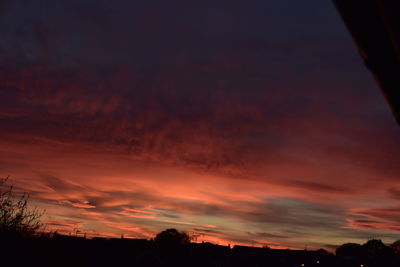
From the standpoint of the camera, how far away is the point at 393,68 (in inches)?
65.2

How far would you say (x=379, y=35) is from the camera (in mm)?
1456

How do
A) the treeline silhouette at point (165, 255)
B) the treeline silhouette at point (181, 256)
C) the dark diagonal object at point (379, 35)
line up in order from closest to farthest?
the dark diagonal object at point (379, 35) < the treeline silhouette at point (165, 255) < the treeline silhouette at point (181, 256)

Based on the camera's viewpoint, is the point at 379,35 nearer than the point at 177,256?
Yes

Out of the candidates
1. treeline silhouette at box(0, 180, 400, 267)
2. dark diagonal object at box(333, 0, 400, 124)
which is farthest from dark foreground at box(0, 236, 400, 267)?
dark diagonal object at box(333, 0, 400, 124)

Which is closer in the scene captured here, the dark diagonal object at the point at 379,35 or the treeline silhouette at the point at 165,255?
the dark diagonal object at the point at 379,35

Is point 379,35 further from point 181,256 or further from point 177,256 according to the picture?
point 181,256

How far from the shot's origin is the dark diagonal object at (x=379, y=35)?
1299 mm

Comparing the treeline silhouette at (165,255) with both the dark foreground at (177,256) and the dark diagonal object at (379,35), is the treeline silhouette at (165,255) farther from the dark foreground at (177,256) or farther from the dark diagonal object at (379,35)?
the dark diagonal object at (379,35)

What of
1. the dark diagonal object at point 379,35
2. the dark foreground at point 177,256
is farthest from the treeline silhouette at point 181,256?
the dark diagonal object at point 379,35

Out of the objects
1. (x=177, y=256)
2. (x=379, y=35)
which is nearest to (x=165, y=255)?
(x=177, y=256)

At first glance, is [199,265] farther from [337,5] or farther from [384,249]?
[384,249]

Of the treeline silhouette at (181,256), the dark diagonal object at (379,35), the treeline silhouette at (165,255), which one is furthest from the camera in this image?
the treeline silhouette at (181,256)

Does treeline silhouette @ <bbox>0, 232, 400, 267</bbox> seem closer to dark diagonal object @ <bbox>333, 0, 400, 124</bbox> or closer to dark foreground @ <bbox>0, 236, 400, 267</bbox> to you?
dark foreground @ <bbox>0, 236, 400, 267</bbox>

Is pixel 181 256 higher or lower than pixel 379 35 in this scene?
higher
